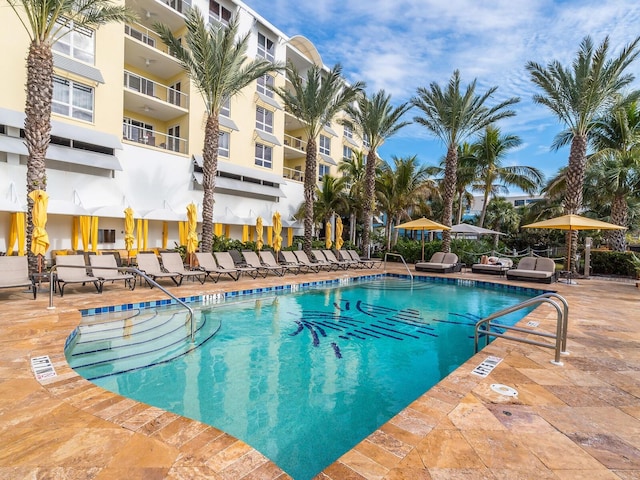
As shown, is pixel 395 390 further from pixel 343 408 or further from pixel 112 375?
pixel 112 375

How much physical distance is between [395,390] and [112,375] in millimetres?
3850

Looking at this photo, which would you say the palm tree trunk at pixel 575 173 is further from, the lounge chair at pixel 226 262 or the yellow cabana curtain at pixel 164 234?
the yellow cabana curtain at pixel 164 234

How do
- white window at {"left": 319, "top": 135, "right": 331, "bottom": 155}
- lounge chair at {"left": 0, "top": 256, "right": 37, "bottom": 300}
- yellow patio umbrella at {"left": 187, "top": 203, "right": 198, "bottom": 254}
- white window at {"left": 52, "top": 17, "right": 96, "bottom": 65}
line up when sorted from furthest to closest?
white window at {"left": 319, "top": 135, "right": 331, "bottom": 155}
white window at {"left": 52, "top": 17, "right": 96, "bottom": 65}
yellow patio umbrella at {"left": 187, "top": 203, "right": 198, "bottom": 254}
lounge chair at {"left": 0, "top": 256, "right": 37, "bottom": 300}

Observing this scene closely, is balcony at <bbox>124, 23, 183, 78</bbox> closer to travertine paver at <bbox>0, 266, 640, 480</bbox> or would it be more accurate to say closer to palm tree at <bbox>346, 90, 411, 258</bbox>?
palm tree at <bbox>346, 90, 411, 258</bbox>

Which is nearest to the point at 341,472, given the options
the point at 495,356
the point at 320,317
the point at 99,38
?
the point at 495,356

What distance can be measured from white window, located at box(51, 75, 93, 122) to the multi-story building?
4 centimetres

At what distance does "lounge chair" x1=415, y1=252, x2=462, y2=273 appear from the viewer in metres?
15.7

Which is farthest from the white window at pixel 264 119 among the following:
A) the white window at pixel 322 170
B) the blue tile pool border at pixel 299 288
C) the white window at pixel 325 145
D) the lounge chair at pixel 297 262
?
the blue tile pool border at pixel 299 288

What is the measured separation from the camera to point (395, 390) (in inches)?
187

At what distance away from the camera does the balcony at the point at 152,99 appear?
18059 mm

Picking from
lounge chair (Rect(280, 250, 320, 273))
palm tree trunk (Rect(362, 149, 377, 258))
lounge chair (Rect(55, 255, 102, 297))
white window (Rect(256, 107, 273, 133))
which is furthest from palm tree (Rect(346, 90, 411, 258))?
lounge chair (Rect(55, 255, 102, 297))

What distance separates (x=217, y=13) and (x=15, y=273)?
67.0ft

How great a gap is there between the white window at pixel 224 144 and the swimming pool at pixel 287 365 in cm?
1455

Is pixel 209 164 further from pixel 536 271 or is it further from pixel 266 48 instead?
pixel 266 48
